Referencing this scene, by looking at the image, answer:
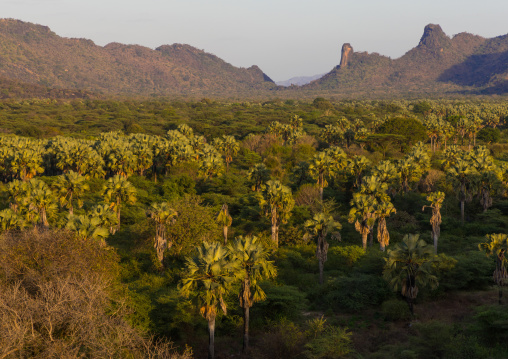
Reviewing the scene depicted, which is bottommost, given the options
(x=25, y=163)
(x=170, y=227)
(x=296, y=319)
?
(x=296, y=319)

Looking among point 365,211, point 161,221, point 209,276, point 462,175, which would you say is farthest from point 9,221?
point 462,175

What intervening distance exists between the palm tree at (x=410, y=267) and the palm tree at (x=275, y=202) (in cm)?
1621

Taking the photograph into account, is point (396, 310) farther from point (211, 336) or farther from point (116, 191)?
point (116, 191)

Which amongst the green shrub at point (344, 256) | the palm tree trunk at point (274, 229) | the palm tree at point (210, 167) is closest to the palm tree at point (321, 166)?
the palm tree trunk at point (274, 229)

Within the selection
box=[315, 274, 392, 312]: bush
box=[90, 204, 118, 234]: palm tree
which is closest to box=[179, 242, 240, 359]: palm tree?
box=[315, 274, 392, 312]: bush

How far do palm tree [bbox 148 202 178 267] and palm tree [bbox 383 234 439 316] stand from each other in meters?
19.5

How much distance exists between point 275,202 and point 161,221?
12551mm

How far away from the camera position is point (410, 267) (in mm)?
30344

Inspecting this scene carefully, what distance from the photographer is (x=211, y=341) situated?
2594cm

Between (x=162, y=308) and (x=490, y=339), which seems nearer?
(x=490, y=339)

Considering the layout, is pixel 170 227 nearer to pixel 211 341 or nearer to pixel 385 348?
pixel 211 341

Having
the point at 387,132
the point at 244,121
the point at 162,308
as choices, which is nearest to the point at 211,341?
the point at 162,308

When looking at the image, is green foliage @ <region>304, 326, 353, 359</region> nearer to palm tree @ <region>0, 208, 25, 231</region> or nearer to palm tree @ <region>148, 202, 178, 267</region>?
palm tree @ <region>148, 202, 178, 267</region>

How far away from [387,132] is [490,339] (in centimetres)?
8017
